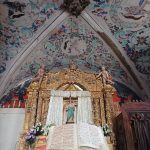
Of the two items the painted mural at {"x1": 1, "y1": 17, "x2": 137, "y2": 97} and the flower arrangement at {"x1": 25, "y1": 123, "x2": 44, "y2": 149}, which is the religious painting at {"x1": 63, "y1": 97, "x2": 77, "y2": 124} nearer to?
the flower arrangement at {"x1": 25, "y1": 123, "x2": 44, "y2": 149}

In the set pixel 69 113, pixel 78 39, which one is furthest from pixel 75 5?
pixel 69 113

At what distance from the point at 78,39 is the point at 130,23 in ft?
6.99

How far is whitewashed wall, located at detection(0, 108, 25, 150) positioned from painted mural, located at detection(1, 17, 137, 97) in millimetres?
1597

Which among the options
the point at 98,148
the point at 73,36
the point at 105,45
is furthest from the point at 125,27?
the point at 98,148

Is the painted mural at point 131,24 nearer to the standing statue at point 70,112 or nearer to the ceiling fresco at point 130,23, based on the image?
the ceiling fresco at point 130,23

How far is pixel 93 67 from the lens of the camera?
10.6 metres

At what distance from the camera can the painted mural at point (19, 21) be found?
8.70 metres

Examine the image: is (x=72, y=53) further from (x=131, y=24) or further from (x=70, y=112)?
(x=70, y=112)

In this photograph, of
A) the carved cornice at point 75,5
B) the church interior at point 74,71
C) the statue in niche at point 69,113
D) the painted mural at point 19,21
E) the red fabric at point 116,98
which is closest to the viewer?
the church interior at point 74,71

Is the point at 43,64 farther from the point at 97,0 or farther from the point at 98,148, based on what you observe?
the point at 98,148

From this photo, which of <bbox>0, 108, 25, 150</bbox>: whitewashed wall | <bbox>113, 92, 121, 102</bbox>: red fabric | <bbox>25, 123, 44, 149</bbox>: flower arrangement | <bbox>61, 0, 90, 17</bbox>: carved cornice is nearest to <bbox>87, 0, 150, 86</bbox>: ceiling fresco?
<bbox>61, 0, 90, 17</bbox>: carved cornice

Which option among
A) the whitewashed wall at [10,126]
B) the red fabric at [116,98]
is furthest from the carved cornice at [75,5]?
the whitewashed wall at [10,126]

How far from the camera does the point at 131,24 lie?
931 cm

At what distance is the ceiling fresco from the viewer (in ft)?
29.1
